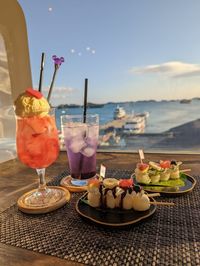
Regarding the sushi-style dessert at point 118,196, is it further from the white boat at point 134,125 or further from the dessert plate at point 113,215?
the white boat at point 134,125

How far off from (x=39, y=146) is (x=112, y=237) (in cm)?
43

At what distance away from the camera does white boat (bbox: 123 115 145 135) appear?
9.15 ft

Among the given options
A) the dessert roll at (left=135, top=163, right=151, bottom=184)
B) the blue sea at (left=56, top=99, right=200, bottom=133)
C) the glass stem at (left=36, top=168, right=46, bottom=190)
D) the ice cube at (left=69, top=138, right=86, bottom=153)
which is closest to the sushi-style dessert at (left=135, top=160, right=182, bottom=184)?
the dessert roll at (left=135, top=163, right=151, bottom=184)

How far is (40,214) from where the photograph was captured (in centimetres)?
82

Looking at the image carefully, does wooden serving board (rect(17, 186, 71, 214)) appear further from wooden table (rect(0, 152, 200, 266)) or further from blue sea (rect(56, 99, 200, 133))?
blue sea (rect(56, 99, 200, 133))

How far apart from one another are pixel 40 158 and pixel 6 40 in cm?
151

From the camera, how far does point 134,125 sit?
284 cm

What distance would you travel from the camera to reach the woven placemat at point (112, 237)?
1.85 feet

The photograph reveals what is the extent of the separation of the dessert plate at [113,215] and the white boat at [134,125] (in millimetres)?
2055

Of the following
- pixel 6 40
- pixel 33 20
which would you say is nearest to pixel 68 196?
pixel 6 40

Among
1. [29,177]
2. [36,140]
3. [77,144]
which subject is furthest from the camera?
[29,177]

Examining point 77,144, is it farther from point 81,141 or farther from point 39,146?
point 39,146

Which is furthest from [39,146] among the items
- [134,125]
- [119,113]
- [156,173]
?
[134,125]

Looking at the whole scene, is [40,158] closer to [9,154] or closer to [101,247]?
[101,247]
